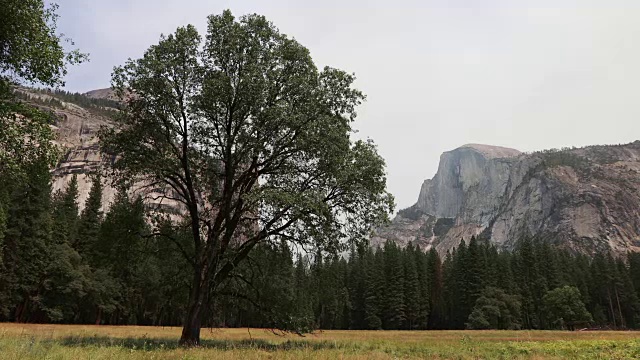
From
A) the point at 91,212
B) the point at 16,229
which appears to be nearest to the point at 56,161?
the point at 16,229

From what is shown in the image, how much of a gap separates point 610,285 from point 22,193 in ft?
416

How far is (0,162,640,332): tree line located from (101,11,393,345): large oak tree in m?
1.62

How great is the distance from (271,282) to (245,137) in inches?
320

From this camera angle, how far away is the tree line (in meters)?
22.7

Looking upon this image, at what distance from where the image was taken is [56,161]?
15.1 metres

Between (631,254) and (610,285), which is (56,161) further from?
(631,254)

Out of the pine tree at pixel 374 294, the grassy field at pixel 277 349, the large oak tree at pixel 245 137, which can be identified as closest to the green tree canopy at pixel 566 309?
the pine tree at pixel 374 294

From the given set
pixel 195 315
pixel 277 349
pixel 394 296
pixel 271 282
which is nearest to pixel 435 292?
pixel 394 296

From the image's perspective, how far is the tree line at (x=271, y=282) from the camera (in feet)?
74.3

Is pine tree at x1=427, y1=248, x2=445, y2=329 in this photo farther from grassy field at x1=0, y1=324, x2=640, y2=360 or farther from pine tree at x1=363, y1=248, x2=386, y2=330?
grassy field at x1=0, y1=324, x2=640, y2=360

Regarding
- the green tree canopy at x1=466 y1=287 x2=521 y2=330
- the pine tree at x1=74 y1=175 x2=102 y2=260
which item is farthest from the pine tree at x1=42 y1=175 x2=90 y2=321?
the green tree canopy at x1=466 y1=287 x2=521 y2=330

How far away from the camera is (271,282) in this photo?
2309 cm

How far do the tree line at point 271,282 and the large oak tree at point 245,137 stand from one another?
162 centimetres

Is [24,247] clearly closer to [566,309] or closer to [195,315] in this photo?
[195,315]
